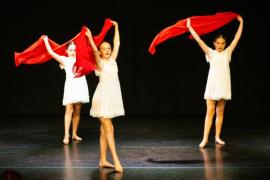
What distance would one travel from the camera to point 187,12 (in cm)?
913

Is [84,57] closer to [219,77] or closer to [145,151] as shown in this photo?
[145,151]

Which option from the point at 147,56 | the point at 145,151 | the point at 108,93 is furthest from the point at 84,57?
the point at 147,56

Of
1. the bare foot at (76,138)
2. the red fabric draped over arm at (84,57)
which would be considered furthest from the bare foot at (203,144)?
the red fabric draped over arm at (84,57)

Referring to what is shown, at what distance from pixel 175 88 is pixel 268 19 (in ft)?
6.91

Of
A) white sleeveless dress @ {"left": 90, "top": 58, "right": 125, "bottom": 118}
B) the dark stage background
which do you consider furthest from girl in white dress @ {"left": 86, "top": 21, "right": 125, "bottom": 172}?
the dark stage background

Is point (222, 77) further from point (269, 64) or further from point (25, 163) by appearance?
point (269, 64)

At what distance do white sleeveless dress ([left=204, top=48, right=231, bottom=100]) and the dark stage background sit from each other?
3098 millimetres

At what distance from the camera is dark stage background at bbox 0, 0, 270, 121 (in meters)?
9.15

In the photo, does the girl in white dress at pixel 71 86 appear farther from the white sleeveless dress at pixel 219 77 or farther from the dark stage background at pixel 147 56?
the dark stage background at pixel 147 56

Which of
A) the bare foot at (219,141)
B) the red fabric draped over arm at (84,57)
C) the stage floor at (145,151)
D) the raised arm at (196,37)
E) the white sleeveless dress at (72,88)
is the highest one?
the raised arm at (196,37)

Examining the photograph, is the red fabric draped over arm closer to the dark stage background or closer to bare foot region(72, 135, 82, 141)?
bare foot region(72, 135, 82, 141)

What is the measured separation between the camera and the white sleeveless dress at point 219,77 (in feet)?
Answer: 20.0

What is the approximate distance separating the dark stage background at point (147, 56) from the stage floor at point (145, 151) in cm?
73

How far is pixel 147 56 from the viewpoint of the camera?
936 centimetres
